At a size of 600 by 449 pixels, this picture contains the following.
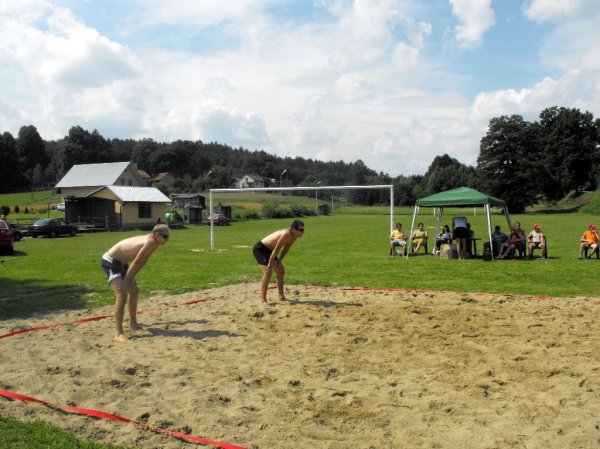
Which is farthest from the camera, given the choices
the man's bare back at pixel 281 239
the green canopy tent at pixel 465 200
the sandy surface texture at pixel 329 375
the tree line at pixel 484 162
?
the tree line at pixel 484 162

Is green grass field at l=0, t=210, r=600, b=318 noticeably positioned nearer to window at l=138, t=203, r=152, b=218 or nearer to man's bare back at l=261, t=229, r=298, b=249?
man's bare back at l=261, t=229, r=298, b=249

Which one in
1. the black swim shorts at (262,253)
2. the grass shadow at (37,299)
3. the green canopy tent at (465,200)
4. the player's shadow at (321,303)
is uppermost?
the green canopy tent at (465,200)

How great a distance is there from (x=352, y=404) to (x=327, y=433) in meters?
0.62

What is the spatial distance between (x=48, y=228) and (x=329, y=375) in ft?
105

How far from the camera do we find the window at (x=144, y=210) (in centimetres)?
4517

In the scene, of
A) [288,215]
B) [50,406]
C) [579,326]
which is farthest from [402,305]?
[288,215]

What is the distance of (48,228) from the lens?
111 feet

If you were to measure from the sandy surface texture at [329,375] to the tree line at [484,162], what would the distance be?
71268mm

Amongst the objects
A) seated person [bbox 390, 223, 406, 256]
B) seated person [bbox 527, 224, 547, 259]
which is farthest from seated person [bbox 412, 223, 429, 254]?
seated person [bbox 527, 224, 547, 259]

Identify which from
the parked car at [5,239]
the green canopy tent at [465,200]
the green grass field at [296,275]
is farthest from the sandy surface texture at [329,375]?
the parked car at [5,239]

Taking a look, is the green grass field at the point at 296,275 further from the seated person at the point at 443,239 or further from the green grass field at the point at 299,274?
the seated person at the point at 443,239

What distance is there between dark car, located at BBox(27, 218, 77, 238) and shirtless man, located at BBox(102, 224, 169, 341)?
29234mm

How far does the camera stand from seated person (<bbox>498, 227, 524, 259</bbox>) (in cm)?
1719

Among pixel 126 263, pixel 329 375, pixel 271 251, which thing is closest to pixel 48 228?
pixel 271 251
